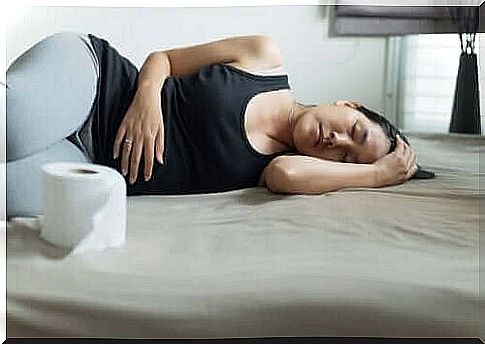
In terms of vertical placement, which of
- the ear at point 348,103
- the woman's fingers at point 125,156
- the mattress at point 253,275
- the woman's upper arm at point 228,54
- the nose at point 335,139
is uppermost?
the woman's upper arm at point 228,54

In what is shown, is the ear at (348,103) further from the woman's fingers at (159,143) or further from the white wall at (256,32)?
the woman's fingers at (159,143)

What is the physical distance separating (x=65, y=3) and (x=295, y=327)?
0.39 meters

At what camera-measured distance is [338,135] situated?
88cm

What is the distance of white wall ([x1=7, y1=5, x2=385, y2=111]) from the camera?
820 mm

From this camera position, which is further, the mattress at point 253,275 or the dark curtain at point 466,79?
the dark curtain at point 466,79

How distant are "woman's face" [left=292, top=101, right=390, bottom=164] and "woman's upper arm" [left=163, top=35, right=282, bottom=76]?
0.23 ft

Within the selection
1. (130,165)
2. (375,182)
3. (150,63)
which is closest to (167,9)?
(150,63)

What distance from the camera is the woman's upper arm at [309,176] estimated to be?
87 cm

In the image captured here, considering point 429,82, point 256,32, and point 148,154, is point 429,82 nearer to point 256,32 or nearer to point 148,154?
point 256,32

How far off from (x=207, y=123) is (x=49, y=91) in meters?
0.17

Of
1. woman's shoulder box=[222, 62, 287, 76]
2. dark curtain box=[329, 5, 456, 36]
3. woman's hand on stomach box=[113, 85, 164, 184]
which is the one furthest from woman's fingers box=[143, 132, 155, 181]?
dark curtain box=[329, 5, 456, 36]

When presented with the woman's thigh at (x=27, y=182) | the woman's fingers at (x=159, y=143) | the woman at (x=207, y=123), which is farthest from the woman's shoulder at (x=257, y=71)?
the woman's thigh at (x=27, y=182)

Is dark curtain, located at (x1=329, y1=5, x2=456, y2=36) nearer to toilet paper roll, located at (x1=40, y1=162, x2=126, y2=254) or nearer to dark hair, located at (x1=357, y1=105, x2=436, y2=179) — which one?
dark hair, located at (x1=357, y1=105, x2=436, y2=179)

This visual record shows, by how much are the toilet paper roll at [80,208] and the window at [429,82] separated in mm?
322
